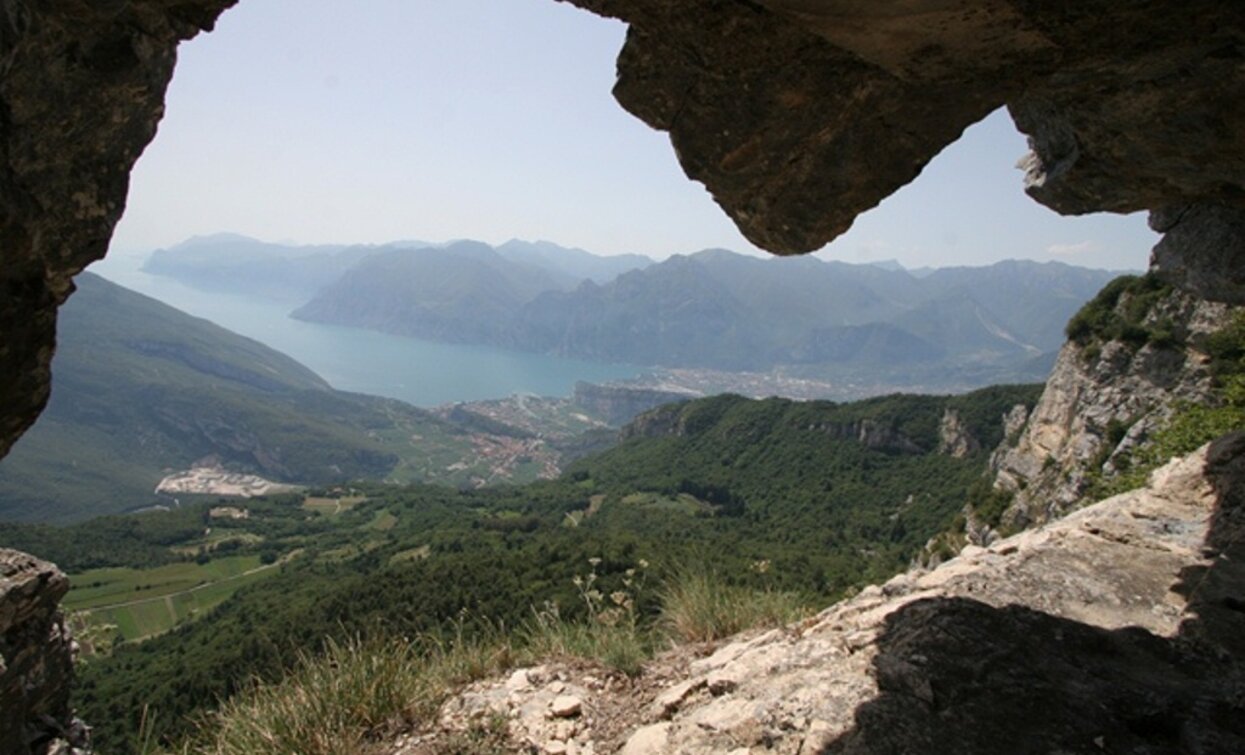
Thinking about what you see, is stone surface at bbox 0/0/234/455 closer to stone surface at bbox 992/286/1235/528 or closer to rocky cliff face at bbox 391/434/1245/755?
rocky cliff face at bbox 391/434/1245/755

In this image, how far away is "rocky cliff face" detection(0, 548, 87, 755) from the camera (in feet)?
14.4

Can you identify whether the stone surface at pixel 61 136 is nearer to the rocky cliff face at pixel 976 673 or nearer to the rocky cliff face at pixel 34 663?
the rocky cliff face at pixel 34 663

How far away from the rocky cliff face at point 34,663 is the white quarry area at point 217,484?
163 metres

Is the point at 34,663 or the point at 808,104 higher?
the point at 808,104

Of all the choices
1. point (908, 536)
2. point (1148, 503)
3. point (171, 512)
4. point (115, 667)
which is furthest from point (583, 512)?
point (1148, 503)

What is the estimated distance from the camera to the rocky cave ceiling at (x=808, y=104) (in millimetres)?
3387

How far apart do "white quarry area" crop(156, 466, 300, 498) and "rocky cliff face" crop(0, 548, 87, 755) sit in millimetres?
163411

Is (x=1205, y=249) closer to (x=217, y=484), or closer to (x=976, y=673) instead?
(x=976, y=673)

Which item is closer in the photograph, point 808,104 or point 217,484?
point 808,104

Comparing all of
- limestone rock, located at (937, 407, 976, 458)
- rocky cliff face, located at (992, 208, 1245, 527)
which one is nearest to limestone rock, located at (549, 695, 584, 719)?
rocky cliff face, located at (992, 208, 1245, 527)

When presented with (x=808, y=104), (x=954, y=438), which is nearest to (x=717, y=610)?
(x=808, y=104)

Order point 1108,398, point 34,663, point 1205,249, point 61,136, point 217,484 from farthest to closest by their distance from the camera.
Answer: point 217,484 → point 1108,398 → point 1205,249 → point 34,663 → point 61,136

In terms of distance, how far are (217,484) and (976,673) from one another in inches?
7688

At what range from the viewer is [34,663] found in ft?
15.3
